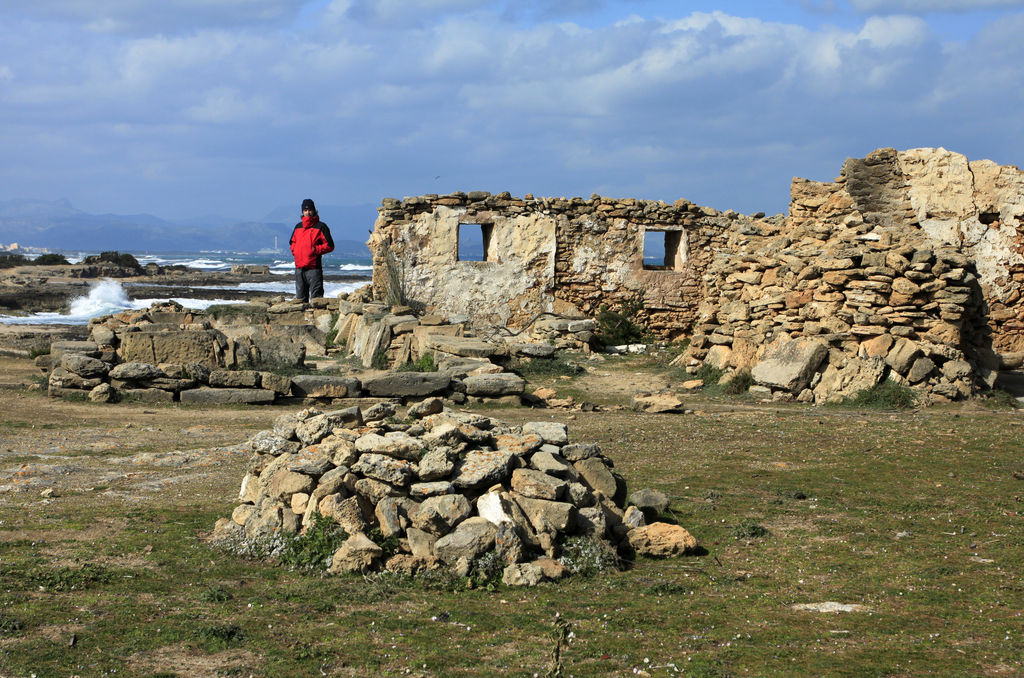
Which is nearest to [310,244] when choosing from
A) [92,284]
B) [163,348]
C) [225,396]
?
[163,348]

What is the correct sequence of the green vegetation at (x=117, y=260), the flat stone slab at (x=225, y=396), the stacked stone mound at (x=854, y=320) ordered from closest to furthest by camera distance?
the stacked stone mound at (x=854, y=320) < the flat stone slab at (x=225, y=396) < the green vegetation at (x=117, y=260)

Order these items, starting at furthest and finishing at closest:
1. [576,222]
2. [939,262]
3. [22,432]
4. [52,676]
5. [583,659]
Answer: [576,222], [939,262], [22,432], [583,659], [52,676]

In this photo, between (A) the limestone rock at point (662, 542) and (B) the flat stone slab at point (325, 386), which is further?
(B) the flat stone slab at point (325, 386)

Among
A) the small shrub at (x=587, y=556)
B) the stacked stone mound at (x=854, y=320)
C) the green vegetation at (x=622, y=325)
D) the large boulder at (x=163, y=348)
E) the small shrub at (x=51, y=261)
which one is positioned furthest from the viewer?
the small shrub at (x=51, y=261)

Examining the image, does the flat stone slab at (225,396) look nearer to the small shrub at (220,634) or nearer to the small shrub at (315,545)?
the small shrub at (315,545)

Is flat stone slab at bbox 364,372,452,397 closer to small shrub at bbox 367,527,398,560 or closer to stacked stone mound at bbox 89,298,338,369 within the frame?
Result: stacked stone mound at bbox 89,298,338,369

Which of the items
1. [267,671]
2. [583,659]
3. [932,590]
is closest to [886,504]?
[932,590]

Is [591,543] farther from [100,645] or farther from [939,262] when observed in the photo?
[939,262]

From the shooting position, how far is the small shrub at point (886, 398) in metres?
11.8

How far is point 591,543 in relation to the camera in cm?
592

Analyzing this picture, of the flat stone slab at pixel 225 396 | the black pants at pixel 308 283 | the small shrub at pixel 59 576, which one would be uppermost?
the black pants at pixel 308 283

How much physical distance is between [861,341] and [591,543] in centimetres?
821

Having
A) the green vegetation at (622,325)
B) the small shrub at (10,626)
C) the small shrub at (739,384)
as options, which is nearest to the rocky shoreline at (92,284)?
the green vegetation at (622,325)

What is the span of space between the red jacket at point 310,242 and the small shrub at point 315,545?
13.5 metres
